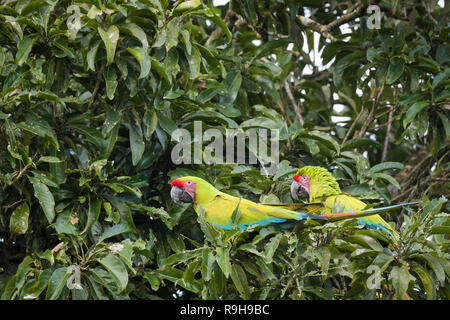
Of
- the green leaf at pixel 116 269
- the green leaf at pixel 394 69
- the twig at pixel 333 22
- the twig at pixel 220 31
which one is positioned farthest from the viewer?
the twig at pixel 220 31

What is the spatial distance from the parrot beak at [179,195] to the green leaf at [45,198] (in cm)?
82

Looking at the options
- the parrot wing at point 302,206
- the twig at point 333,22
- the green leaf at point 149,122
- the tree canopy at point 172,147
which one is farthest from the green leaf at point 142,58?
the twig at point 333,22

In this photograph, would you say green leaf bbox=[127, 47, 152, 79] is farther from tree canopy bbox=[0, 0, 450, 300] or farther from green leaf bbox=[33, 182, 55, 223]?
green leaf bbox=[33, 182, 55, 223]

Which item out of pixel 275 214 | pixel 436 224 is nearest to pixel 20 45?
pixel 275 214

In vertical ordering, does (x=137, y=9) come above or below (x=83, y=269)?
above

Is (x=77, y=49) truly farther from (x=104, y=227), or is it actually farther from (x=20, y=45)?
(x=104, y=227)

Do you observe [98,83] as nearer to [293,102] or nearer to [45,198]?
[45,198]

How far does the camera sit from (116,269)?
3.70 meters

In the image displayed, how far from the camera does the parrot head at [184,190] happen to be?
4.44m

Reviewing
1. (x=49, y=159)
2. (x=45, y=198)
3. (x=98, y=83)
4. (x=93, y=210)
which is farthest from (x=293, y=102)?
(x=45, y=198)

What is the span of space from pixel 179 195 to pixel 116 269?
0.91 meters

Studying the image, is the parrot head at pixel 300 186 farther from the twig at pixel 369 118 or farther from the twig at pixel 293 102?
the twig at pixel 293 102

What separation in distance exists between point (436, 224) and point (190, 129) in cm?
188
